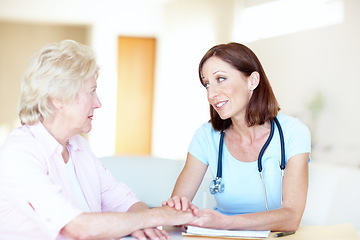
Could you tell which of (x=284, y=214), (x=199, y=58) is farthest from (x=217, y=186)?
(x=199, y=58)

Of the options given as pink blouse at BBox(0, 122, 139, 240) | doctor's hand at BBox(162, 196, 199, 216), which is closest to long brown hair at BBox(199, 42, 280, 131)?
doctor's hand at BBox(162, 196, 199, 216)

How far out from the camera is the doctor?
5.68 ft

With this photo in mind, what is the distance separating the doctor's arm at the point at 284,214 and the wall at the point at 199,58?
181 cm

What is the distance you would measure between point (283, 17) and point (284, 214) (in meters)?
2.92

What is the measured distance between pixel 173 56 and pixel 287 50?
8.36 ft

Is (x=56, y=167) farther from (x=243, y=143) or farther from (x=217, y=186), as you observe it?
(x=243, y=143)

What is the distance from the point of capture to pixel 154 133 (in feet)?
24.7

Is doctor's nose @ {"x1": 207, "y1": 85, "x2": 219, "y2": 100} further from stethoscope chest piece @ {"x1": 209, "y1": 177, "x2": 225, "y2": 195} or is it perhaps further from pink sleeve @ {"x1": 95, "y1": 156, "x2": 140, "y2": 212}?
pink sleeve @ {"x1": 95, "y1": 156, "x2": 140, "y2": 212}

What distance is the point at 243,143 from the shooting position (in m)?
1.86

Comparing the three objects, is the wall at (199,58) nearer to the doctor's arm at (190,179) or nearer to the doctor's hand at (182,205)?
the doctor's arm at (190,179)

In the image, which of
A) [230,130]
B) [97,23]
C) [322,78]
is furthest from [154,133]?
[230,130]

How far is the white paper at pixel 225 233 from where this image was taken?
1.28 metres

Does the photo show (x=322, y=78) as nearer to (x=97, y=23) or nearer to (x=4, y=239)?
(x=4, y=239)

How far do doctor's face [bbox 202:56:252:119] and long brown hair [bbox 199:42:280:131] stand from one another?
23mm
